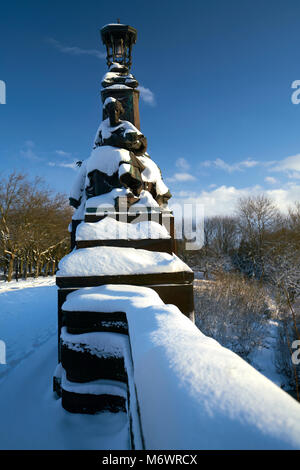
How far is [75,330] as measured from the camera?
2912 millimetres

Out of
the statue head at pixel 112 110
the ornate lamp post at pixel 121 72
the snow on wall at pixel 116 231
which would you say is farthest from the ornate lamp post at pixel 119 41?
the snow on wall at pixel 116 231

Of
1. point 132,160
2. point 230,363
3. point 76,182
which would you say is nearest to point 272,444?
point 230,363

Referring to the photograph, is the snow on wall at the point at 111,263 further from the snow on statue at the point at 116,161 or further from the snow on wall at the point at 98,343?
the snow on statue at the point at 116,161

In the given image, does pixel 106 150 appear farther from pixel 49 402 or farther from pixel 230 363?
pixel 230 363

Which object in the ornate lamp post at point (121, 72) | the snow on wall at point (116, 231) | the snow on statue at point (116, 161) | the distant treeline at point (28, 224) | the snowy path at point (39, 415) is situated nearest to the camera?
the snowy path at point (39, 415)

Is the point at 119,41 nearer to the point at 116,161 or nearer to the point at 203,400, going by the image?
the point at 116,161

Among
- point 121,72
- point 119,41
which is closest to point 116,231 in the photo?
point 121,72

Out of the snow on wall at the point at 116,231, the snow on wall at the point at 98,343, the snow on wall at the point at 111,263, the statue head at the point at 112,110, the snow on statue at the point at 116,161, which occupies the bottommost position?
the snow on wall at the point at 98,343

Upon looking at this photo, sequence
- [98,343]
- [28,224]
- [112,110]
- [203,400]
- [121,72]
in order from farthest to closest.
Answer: [28,224] < [121,72] < [112,110] < [98,343] < [203,400]

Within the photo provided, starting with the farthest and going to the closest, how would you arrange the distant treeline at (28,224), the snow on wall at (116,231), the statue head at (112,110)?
the distant treeline at (28,224) → the statue head at (112,110) → the snow on wall at (116,231)

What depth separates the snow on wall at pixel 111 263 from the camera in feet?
12.1

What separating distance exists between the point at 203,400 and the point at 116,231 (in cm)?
377

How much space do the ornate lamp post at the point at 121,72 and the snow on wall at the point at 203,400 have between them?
799cm

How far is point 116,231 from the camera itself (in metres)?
4.52
